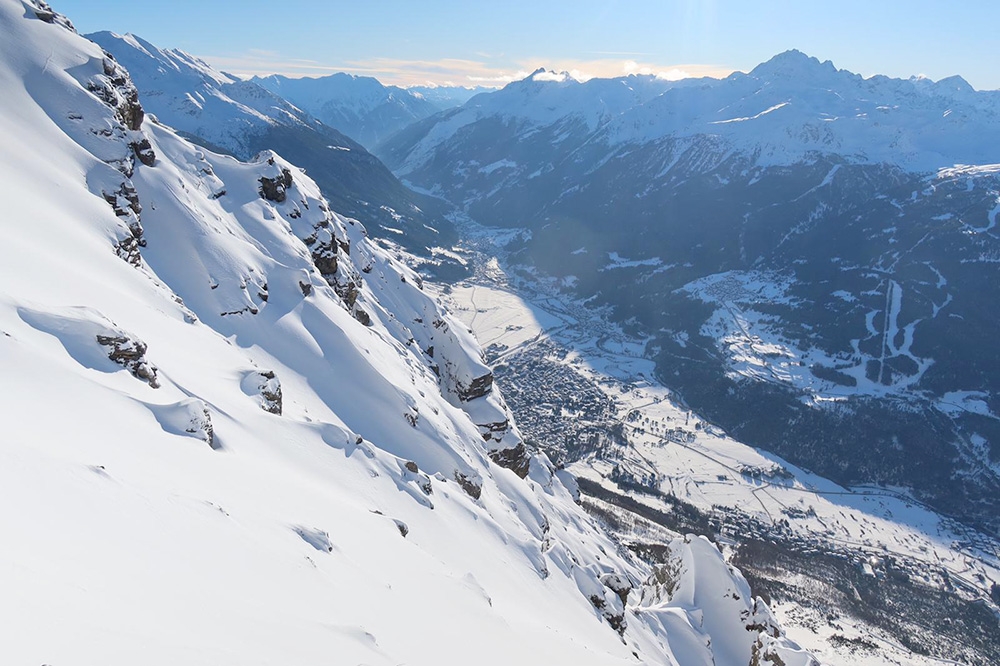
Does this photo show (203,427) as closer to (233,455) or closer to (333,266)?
(233,455)

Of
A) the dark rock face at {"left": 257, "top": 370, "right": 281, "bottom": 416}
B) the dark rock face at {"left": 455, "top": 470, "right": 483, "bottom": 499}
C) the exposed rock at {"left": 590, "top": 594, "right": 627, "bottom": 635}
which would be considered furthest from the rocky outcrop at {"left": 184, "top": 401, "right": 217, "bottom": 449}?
the exposed rock at {"left": 590, "top": 594, "right": 627, "bottom": 635}

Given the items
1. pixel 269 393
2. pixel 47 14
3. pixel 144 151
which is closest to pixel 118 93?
pixel 144 151

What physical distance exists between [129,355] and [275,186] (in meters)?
48.7

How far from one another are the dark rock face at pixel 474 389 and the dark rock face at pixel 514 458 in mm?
9784

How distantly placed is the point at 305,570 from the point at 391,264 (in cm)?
7660

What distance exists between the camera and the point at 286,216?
69938mm

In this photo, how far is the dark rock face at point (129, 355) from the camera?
2583 centimetres

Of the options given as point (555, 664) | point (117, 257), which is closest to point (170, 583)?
point (555, 664)

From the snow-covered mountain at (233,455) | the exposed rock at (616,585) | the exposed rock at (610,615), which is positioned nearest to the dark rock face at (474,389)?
the snow-covered mountain at (233,455)

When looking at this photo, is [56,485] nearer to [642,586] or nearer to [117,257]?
[117,257]

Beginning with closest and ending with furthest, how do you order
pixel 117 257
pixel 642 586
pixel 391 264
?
1. pixel 117 257
2. pixel 642 586
3. pixel 391 264

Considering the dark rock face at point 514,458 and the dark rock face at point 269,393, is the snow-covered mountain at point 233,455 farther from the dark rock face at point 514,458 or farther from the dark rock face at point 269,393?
the dark rock face at point 514,458

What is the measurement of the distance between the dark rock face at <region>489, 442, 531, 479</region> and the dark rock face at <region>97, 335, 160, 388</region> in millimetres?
50627

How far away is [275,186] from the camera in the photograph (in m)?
69.2
